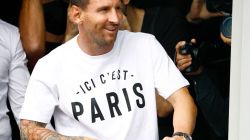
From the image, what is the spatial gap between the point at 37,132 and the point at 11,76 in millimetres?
558

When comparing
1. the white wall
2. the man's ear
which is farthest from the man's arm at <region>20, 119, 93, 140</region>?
the white wall

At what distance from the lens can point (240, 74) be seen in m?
2.32

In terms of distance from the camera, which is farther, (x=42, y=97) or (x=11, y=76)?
(x=11, y=76)

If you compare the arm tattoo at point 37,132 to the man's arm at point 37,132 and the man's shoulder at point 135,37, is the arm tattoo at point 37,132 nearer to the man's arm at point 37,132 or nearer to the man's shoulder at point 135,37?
the man's arm at point 37,132

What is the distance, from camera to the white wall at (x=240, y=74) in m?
2.27

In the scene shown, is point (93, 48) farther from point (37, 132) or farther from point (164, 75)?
point (37, 132)

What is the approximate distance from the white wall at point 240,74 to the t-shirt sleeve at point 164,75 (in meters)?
0.27

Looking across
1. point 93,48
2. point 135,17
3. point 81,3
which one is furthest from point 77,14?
point 135,17

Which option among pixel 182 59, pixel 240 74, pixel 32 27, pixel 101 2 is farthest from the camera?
pixel 32 27

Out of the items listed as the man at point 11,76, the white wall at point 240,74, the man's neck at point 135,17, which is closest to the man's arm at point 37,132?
the man at point 11,76

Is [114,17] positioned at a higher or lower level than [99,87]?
higher

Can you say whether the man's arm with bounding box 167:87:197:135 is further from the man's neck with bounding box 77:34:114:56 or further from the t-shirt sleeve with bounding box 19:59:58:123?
the t-shirt sleeve with bounding box 19:59:58:123

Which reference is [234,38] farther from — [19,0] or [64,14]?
[19,0]

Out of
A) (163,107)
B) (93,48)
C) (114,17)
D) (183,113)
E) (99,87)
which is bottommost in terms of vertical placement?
(163,107)
